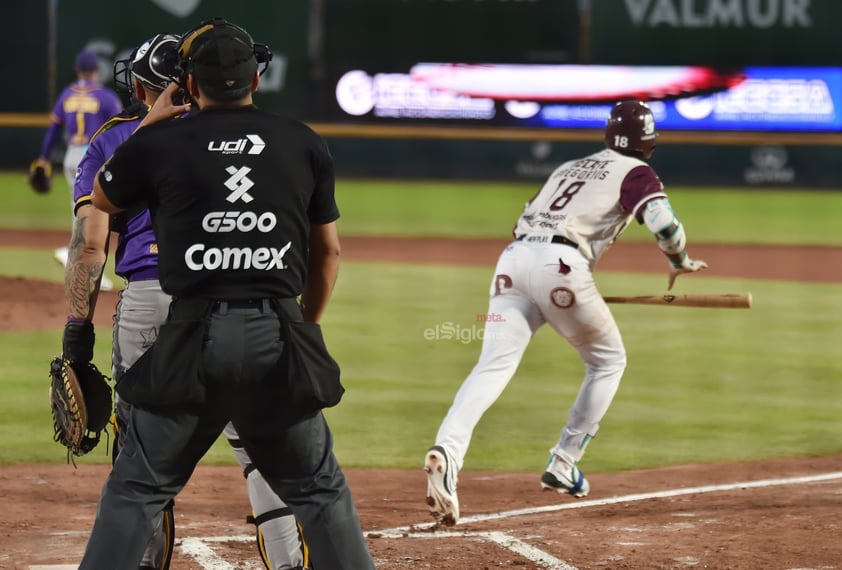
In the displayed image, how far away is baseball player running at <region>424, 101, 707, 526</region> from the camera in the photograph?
20.7ft

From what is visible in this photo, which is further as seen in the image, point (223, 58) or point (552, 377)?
point (552, 377)

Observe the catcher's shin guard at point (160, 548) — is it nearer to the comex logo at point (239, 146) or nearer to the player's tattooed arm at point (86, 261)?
the player's tattooed arm at point (86, 261)

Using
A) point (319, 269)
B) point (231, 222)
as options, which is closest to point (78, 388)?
point (319, 269)

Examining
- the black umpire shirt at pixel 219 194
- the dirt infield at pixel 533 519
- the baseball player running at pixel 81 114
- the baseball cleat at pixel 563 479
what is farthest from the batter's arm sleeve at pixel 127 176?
the baseball player running at pixel 81 114

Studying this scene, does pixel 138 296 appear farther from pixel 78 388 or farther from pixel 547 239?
pixel 547 239

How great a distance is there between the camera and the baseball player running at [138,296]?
14.4ft

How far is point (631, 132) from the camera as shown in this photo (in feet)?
21.5

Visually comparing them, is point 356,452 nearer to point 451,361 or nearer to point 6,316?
point 451,361

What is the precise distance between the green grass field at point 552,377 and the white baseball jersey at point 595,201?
1434mm

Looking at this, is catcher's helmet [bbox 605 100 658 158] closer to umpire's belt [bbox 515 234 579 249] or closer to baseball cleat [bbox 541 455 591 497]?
umpire's belt [bbox 515 234 579 249]

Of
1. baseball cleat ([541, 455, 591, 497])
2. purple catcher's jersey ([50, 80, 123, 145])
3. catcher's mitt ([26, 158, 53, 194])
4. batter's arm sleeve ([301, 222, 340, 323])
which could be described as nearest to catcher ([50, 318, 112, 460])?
batter's arm sleeve ([301, 222, 340, 323])

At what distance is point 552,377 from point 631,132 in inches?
145

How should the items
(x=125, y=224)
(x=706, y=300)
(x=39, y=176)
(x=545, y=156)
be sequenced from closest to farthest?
(x=125, y=224) < (x=706, y=300) < (x=39, y=176) < (x=545, y=156)

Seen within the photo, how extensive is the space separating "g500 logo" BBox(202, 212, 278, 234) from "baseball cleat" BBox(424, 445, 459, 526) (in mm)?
2327
